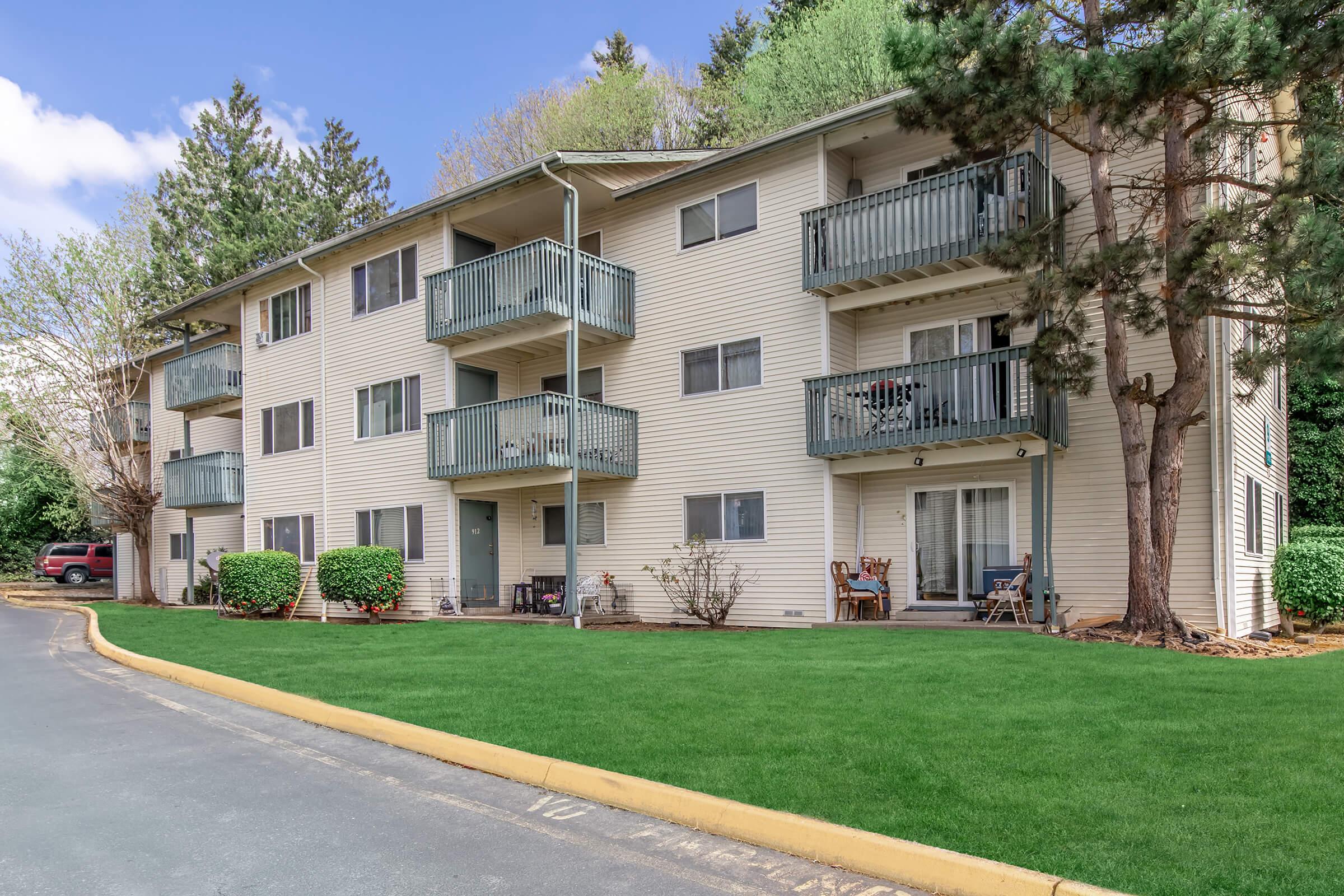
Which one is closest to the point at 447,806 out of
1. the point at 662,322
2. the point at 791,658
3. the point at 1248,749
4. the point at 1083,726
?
the point at 1083,726

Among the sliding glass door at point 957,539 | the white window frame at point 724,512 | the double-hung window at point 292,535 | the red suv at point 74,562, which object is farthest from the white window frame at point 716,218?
the red suv at point 74,562

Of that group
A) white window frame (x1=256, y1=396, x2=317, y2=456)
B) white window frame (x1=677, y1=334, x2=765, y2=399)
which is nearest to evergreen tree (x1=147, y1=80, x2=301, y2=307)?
white window frame (x1=256, y1=396, x2=317, y2=456)

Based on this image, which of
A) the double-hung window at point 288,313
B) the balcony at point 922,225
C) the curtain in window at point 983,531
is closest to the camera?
the balcony at point 922,225

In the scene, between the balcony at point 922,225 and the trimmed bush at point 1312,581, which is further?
the trimmed bush at point 1312,581

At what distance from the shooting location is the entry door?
21156 mm

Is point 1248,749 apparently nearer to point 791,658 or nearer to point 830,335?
point 791,658

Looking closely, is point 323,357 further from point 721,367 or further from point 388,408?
point 721,367

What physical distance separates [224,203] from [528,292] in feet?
106

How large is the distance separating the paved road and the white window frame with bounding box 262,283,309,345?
18.2 m

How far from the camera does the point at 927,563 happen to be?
16.3 meters

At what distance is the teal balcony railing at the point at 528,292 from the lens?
18.7 m

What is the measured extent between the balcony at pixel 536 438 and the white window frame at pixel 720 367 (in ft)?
4.17

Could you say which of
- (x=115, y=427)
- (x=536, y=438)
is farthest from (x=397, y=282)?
(x=115, y=427)

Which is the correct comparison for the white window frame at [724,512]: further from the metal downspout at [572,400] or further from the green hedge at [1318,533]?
the green hedge at [1318,533]
